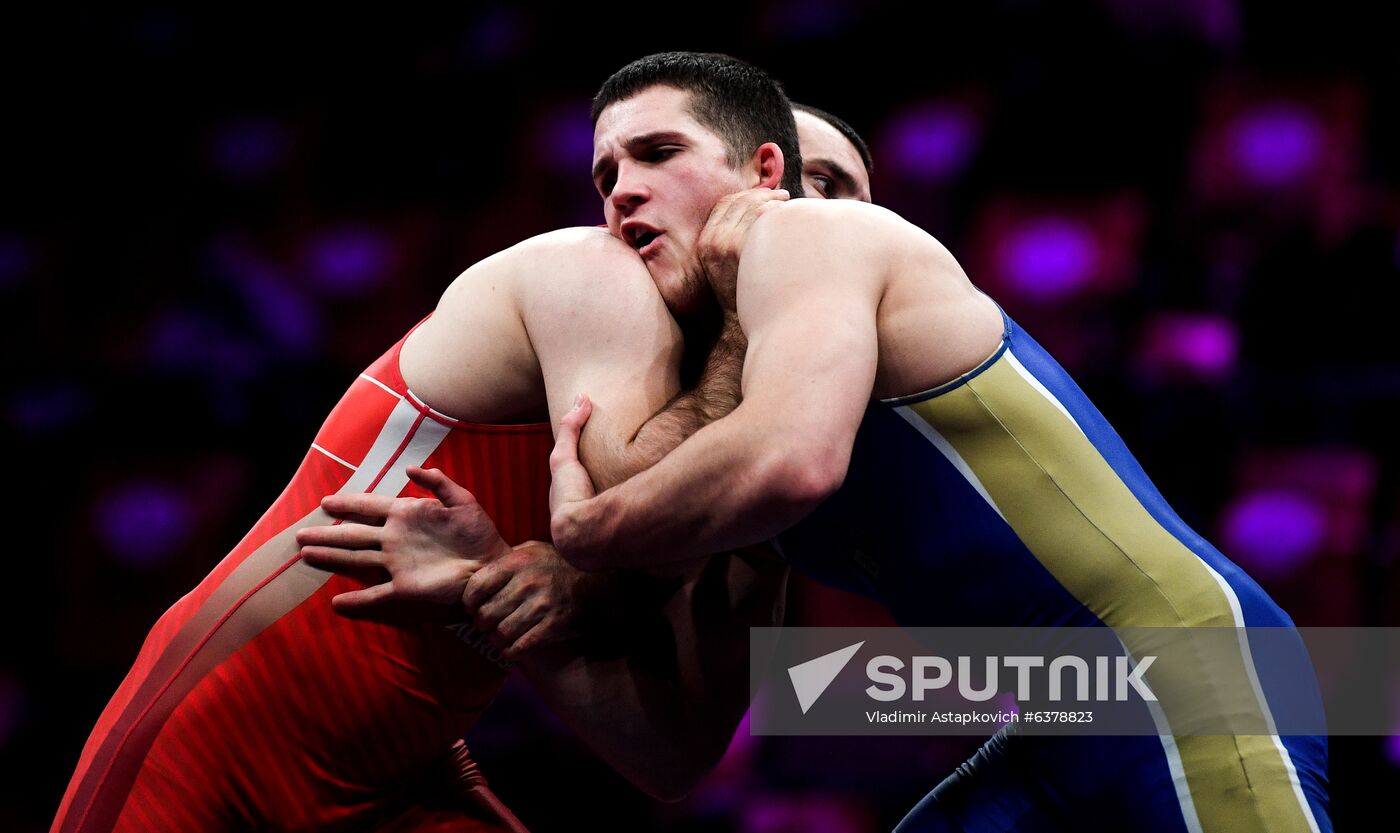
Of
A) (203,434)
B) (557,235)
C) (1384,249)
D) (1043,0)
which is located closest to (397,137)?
(203,434)

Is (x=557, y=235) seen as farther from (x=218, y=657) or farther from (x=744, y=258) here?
(x=218, y=657)

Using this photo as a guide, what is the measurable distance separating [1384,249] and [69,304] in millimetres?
4587

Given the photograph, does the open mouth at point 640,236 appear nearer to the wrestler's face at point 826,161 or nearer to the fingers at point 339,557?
the fingers at point 339,557

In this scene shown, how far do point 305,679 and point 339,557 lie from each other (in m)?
Result: 0.20

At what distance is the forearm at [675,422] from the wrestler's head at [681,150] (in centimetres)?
17

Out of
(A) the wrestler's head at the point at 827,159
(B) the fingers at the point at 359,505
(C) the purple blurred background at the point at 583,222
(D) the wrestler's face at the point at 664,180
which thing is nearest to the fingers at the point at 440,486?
(B) the fingers at the point at 359,505

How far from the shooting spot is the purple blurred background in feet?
13.2

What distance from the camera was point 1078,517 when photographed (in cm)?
179

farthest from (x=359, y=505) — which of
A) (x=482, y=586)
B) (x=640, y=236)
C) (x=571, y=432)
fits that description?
(x=640, y=236)

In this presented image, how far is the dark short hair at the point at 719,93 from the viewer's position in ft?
7.29

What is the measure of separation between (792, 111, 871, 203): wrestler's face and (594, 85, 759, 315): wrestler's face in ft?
2.15

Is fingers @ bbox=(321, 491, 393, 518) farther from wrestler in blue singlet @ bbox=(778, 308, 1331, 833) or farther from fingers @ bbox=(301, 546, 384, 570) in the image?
wrestler in blue singlet @ bbox=(778, 308, 1331, 833)

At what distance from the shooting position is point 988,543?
181cm

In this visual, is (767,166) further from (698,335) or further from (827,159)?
(827,159)
